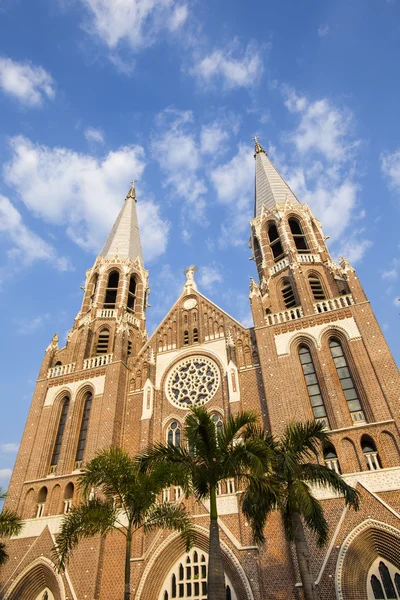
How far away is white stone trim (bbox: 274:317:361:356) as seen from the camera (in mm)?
22839

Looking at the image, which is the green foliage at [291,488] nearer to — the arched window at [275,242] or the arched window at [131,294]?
the arched window at [275,242]

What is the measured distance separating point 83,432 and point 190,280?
1233 centimetres

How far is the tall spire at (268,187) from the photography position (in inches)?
1401

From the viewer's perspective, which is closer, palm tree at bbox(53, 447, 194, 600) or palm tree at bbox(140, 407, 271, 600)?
palm tree at bbox(140, 407, 271, 600)

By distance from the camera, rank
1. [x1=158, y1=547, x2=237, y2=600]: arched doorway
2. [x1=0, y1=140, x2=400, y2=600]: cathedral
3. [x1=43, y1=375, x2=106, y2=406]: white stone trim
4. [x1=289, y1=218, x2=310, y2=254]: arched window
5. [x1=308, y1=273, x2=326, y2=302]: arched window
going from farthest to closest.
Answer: [x1=289, y1=218, x2=310, y2=254]: arched window → [x1=308, y1=273, x2=326, y2=302]: arched window → [x1=43, y1=375, x2=106, y2=406]: white stone trim → [x1=158, y1=547, x2=237, y2=600]: arched doorway → [x1=0, y1=140, x2=400, y2=600]: cathedral

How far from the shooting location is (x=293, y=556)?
17047 millimetres

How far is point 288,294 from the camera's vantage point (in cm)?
2833

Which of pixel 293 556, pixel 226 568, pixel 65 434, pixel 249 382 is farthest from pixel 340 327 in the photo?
pixel 65 434

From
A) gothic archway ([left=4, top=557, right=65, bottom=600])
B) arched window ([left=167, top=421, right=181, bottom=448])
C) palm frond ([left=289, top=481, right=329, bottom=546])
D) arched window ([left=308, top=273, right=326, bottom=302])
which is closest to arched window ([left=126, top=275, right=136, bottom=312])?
arched window ([left=167, top=421, right=181, bottom=448])

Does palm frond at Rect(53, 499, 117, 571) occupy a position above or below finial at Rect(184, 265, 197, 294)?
below

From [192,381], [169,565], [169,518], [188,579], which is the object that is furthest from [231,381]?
[169,518]

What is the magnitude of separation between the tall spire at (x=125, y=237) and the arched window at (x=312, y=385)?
1889cm

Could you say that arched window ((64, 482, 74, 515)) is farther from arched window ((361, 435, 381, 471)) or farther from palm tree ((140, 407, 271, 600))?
arched window ((361, 435, 381, 471))

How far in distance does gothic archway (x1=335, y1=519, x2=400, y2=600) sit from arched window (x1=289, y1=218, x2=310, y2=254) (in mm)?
18713
